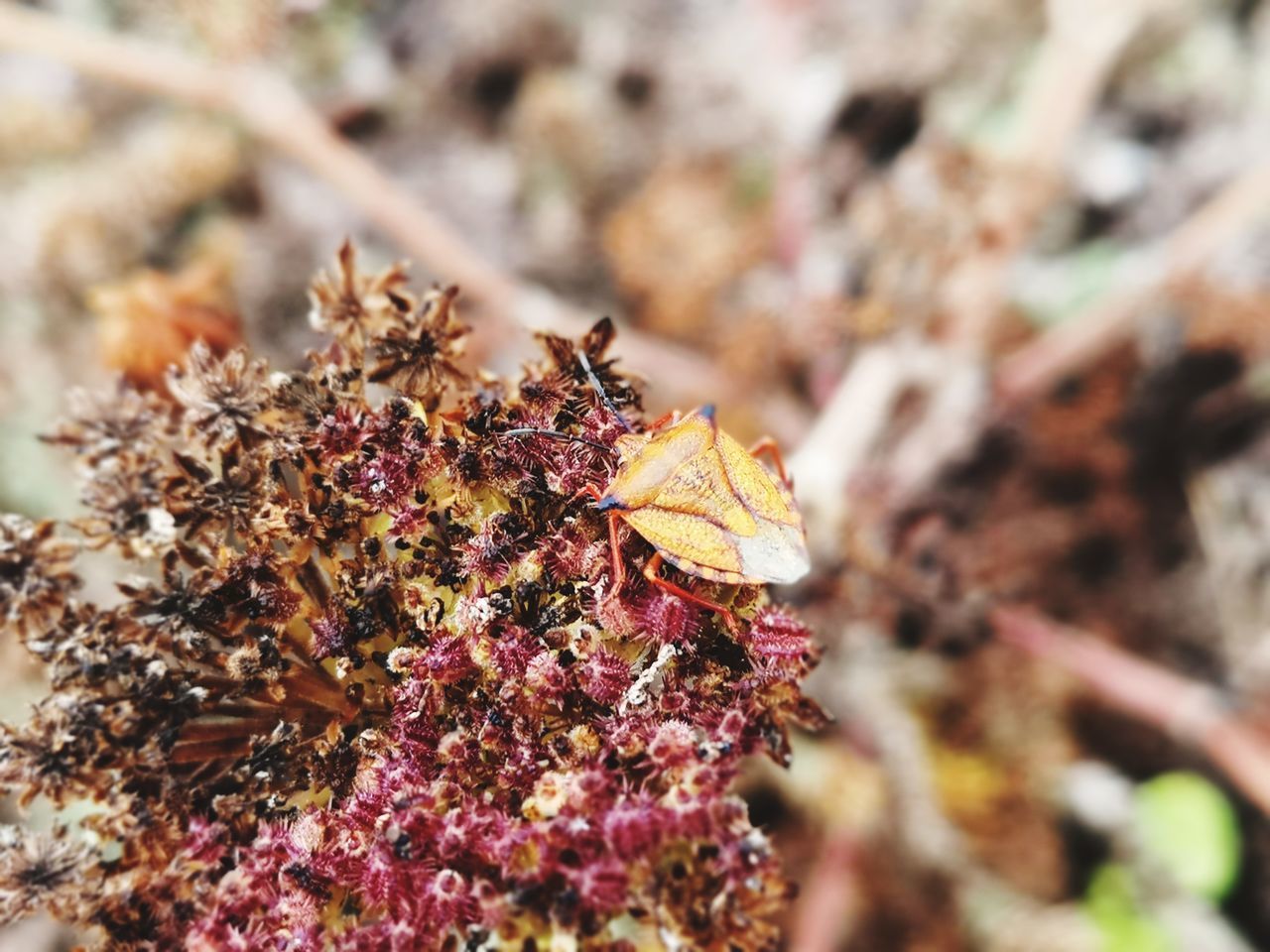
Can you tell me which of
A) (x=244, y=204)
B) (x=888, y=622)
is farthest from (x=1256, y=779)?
(x=244, y=204)

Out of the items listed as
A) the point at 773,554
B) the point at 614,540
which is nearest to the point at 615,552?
the point at 614,540

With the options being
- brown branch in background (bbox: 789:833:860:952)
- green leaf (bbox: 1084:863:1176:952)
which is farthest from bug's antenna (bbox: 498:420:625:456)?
green leaf (bbox: 1084:863:1176:952)

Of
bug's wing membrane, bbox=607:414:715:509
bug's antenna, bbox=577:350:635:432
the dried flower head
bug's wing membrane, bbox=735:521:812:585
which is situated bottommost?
the dried flower head

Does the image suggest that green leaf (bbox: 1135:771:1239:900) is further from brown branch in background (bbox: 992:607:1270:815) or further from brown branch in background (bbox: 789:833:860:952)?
brown branch in background (bbox: 789:833:860:952)

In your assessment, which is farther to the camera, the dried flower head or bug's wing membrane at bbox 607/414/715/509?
bug's wing membrane at bbox 607/414/715/509

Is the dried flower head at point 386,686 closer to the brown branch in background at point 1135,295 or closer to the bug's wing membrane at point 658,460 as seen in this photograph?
the bug's wing membrane at point 658,460

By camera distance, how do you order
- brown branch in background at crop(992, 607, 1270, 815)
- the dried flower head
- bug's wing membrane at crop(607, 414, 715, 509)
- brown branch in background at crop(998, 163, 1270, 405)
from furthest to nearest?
1. brown branch in background at crop(998, 163, 1270, 405)
2. brown branch in background at crop(992, 607, 1270, 815)
3. bug's wing membrane at crop(607, 414, 715, 509)
4. the dried flower head

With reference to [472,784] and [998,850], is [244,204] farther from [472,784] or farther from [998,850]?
[998,850]
